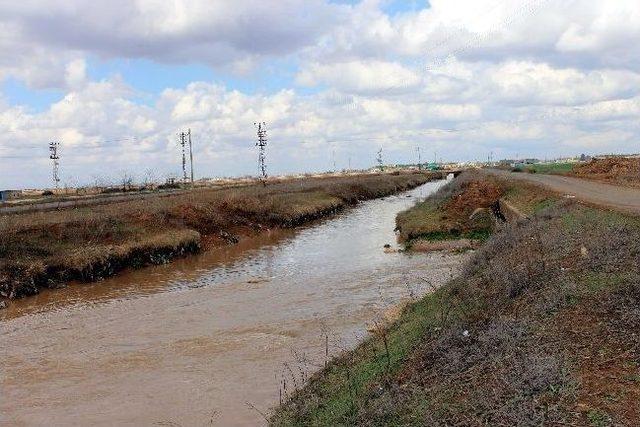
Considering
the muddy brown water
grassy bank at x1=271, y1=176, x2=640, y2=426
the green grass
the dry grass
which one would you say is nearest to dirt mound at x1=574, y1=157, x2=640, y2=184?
the dry grass

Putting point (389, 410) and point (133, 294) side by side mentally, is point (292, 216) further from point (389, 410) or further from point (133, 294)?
point (389, 410)

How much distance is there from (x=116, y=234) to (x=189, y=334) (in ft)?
51.5

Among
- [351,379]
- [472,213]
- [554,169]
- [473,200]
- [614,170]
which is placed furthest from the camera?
[554,169]

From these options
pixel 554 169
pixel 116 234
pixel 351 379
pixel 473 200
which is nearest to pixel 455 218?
pixel 473 200

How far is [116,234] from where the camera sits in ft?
97.9

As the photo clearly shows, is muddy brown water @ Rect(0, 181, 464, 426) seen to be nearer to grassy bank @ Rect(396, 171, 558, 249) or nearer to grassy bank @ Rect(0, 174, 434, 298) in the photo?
grassy bank @ Rect(0, 174, 434, 298)

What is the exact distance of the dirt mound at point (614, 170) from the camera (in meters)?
36.4

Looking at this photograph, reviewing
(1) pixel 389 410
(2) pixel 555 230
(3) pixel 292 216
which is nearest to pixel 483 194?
(3) pixel 292 216

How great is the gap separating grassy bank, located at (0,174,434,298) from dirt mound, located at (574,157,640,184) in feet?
76.2

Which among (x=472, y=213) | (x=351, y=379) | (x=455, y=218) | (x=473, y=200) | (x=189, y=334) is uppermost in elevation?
(x=473, y=200)

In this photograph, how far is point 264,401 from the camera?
10.6m

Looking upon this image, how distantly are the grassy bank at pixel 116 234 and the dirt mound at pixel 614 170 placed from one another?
23227 mm

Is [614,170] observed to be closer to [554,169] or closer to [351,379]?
[554,169]

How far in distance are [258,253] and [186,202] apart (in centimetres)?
1042
